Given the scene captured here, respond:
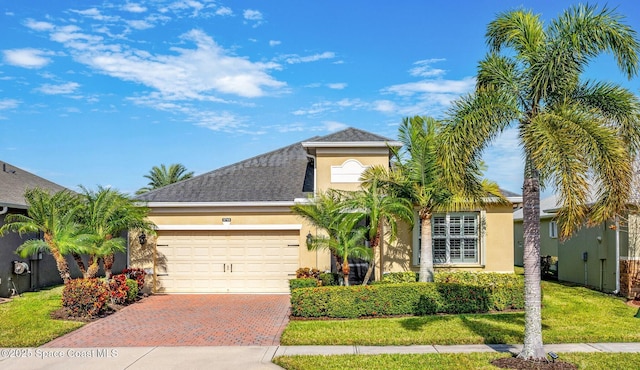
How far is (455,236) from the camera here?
53.3ft

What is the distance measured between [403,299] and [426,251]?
2.34 meters

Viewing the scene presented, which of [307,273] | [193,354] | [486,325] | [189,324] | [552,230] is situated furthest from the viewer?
[552,230]

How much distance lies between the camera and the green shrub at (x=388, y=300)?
1225cm

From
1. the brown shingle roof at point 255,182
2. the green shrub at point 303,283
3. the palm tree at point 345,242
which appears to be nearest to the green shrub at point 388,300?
the palm tree at point 345,242

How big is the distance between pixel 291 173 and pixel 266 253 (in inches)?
134

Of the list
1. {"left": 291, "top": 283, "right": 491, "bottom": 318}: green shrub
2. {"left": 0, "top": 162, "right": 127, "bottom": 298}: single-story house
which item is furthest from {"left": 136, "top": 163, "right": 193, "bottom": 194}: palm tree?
{"left": 291, "top": 283, "right": 491, "bottom": 318}: green shrub

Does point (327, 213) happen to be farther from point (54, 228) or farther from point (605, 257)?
point (605, 257)

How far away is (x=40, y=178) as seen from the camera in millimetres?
23453

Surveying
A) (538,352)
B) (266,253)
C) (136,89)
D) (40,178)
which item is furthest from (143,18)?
(40,178)

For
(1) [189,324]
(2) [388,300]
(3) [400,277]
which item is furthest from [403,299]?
(1) [189,324]

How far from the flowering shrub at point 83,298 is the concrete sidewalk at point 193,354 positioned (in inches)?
112

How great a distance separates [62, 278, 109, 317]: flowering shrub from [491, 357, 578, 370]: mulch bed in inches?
360

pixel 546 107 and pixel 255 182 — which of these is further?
pixel 255 182

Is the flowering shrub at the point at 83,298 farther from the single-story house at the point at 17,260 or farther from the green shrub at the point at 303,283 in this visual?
the green shrub at the point at 303,283
